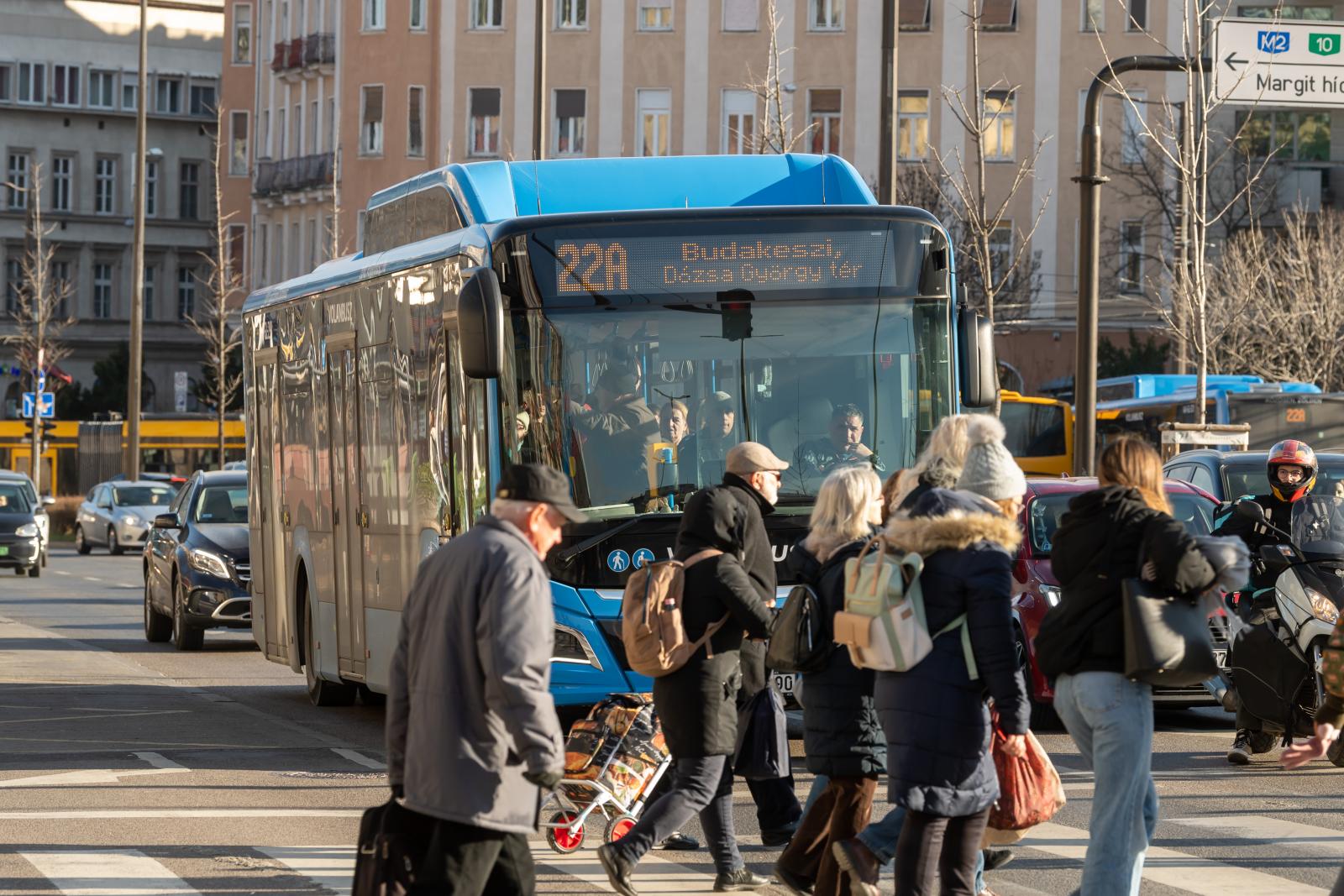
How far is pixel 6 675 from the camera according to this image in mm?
19828

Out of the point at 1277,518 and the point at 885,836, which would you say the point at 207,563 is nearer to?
the point at 1277,518

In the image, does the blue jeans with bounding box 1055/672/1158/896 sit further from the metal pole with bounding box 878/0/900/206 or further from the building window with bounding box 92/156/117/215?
the building window with bounding box 92/156/117/215

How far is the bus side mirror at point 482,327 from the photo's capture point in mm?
12000

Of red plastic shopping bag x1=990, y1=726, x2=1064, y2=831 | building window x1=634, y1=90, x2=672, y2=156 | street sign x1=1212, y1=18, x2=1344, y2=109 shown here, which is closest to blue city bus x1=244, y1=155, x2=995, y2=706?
red plastic shopping bag x1=990, y1=726, x2=1064, y2=831

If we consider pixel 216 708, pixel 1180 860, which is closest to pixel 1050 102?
pixel 216 708

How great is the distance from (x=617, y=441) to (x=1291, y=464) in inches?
145

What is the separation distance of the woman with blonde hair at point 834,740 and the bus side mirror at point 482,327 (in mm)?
3803

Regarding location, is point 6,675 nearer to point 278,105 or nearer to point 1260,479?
point 1260,479

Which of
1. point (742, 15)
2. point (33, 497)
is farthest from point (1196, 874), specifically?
point (742, 15)

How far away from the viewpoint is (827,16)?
6812 centimetres

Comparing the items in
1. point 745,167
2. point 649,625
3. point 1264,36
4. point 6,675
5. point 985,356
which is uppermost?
point 1264,36

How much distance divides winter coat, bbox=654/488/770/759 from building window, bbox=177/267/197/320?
98266mm

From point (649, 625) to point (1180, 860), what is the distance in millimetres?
2485

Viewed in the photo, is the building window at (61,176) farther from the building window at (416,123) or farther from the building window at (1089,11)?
the building window at (1089,11)
